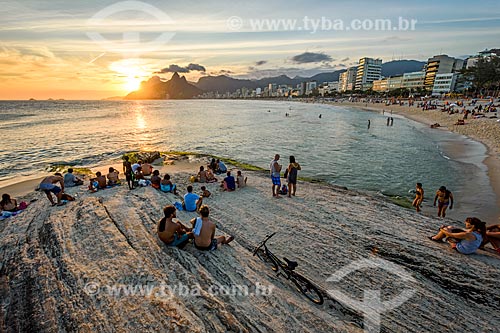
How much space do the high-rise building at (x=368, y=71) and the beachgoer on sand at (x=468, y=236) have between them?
19772 centimetres

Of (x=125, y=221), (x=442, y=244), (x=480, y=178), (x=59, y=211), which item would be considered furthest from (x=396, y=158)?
(x=59, y=211)

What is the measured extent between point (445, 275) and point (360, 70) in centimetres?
Result: 21037

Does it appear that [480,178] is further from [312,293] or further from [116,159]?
[116,159]

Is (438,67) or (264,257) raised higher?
(438,67)

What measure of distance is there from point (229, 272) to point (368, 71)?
209 meters

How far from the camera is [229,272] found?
6.07 m

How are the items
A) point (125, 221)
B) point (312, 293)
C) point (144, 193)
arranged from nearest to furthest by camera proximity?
1. point (312, 293)
2. point (125, 221)
3. point (144, 193)

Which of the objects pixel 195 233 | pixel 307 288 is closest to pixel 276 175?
pixel 195 233

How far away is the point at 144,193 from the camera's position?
1127cm

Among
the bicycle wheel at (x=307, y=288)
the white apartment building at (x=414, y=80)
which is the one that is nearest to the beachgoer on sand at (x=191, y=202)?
the bicycle wheel at (x=307, y=288)

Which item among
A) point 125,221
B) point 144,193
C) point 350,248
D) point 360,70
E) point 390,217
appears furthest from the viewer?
point 360,70

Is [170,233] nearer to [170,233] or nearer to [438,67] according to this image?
[170,233]

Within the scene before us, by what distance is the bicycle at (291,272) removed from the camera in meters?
5.44

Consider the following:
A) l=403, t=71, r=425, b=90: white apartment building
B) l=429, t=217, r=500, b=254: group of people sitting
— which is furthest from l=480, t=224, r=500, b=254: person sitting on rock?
l=403, t=71, r=425, b=90: white apartment building
